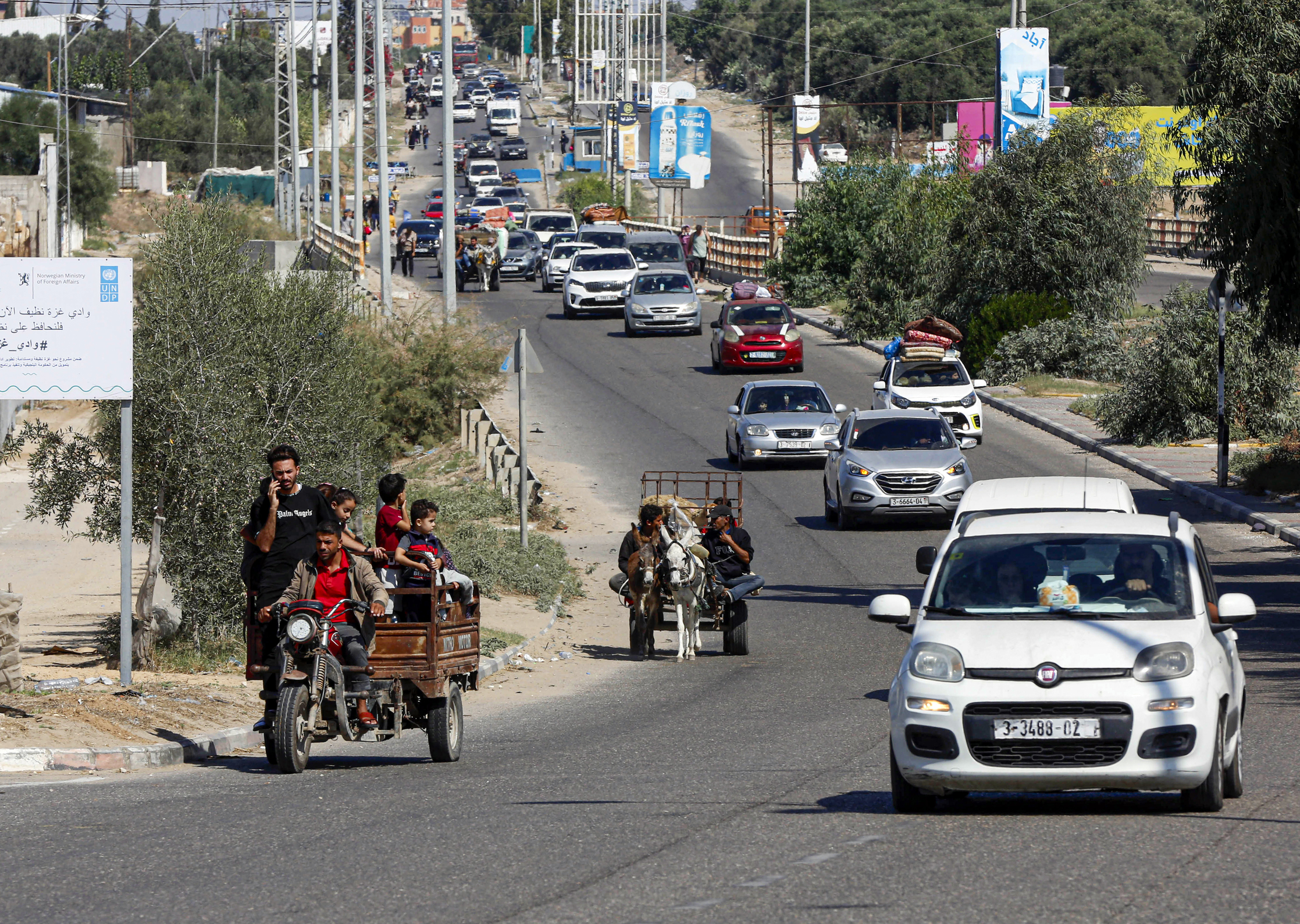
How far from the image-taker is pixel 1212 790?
356 inches

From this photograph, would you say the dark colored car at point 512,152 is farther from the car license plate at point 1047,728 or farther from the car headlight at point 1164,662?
the car license plate at point 1047,728

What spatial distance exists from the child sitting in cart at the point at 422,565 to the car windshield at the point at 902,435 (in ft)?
48.9

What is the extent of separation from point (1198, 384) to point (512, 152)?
102232mm

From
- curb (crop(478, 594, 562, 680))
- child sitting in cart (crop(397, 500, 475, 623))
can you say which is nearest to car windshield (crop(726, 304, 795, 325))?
curb (crop(478, 594, 562, 680))

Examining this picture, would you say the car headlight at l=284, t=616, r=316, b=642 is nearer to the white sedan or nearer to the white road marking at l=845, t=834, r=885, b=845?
the white sedan

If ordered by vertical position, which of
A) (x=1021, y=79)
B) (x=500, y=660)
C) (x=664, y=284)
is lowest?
(x=500, y=660)

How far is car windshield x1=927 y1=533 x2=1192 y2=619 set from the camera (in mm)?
9539

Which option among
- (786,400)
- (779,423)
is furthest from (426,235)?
(779,423)

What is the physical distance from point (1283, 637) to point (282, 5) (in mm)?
71900

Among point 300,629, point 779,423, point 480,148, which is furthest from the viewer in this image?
point 480,148

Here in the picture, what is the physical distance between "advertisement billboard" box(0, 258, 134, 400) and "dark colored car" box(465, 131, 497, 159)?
11257 cm

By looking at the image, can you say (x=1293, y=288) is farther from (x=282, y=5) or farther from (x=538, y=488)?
(x=282, y=5)

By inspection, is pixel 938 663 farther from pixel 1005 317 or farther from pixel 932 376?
pixel 1005 317

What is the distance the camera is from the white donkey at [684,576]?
707 inches
